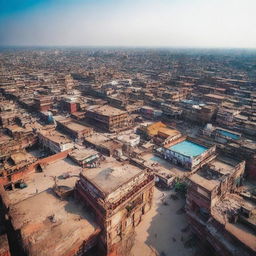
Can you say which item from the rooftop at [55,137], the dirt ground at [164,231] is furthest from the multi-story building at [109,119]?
the dirt ground at [164,231]

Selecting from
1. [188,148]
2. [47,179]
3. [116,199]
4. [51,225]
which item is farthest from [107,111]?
[51,225]

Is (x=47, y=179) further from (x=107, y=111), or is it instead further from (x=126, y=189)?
(x=107, y=111)

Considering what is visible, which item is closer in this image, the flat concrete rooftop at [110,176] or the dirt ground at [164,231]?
the flat concrete rooftop at [110,176]

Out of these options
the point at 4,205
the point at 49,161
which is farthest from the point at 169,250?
the point at 49,161

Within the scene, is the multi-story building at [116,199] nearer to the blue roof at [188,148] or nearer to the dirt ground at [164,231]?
the dirt ground at [164,231]

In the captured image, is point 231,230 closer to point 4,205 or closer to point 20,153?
point 4,205

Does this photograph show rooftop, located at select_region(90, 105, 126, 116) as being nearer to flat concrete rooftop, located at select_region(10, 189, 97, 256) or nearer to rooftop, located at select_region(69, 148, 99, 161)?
rooftop, located at select_region(69, 148, 99, 161)

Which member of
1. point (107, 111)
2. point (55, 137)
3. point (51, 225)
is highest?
point (51, 225)
